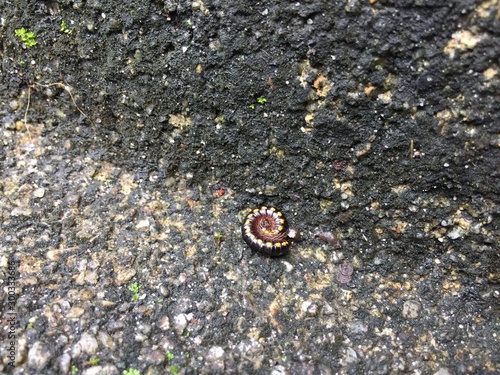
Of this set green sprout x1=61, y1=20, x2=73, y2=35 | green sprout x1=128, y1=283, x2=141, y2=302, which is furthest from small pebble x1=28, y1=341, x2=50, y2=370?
green sprout x1=61, y1=20, x2=73, y2=35

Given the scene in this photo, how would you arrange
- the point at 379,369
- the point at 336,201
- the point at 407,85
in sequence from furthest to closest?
1. the point at 336,201
2. the point at 379,369
3. the point at 407,85

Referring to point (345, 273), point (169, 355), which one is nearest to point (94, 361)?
point (169, 355)

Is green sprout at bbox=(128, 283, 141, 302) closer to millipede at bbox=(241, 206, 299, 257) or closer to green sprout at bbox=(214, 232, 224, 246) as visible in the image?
green sprout at bbox=(214, 232, 224, 246)

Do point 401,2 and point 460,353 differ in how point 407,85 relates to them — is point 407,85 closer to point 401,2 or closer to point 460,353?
point 401,2

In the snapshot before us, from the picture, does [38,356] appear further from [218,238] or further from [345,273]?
[345,273]

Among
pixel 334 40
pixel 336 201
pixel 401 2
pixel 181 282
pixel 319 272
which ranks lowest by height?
pixel 319 272

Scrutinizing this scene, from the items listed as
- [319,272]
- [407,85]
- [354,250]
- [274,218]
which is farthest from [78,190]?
[407,85]
